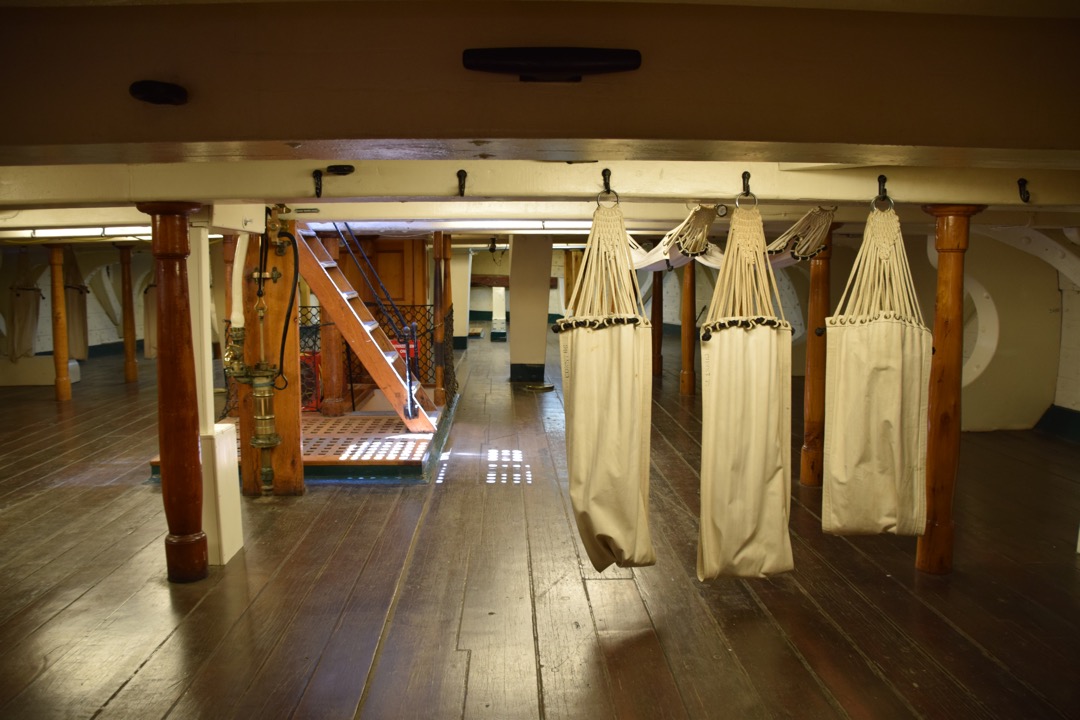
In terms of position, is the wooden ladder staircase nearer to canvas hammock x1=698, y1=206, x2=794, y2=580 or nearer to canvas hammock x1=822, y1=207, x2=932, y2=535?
canvas hammock x1=698, y1=206, x2=794, y2=580

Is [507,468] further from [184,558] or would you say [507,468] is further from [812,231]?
[812,231]

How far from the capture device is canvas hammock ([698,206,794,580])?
241cm

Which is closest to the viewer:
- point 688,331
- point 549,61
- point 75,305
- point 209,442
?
point 549,61

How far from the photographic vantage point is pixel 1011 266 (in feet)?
25.2

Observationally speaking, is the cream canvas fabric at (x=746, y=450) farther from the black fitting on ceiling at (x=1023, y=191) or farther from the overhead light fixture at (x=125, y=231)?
the overhead light fixture at (x=125, y=231)

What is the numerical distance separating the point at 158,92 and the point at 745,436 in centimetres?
188

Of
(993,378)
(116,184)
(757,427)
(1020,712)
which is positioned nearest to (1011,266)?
(993,378)

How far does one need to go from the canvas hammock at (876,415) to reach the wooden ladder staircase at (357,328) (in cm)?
506

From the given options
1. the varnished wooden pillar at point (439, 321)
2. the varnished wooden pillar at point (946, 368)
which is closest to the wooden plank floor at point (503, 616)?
the varnished wooden pillar at point (946, 368)

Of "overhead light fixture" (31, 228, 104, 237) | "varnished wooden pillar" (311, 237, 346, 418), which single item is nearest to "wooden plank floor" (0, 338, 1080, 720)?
"varnished wooden pillar" (311, 237, 346, 418)

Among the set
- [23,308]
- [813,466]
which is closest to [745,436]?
[813,466]

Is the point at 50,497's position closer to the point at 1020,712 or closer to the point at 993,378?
the point at 1020,712

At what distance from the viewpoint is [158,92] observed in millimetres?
1726

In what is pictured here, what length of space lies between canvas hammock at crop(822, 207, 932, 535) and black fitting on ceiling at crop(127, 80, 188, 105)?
1.98 m
